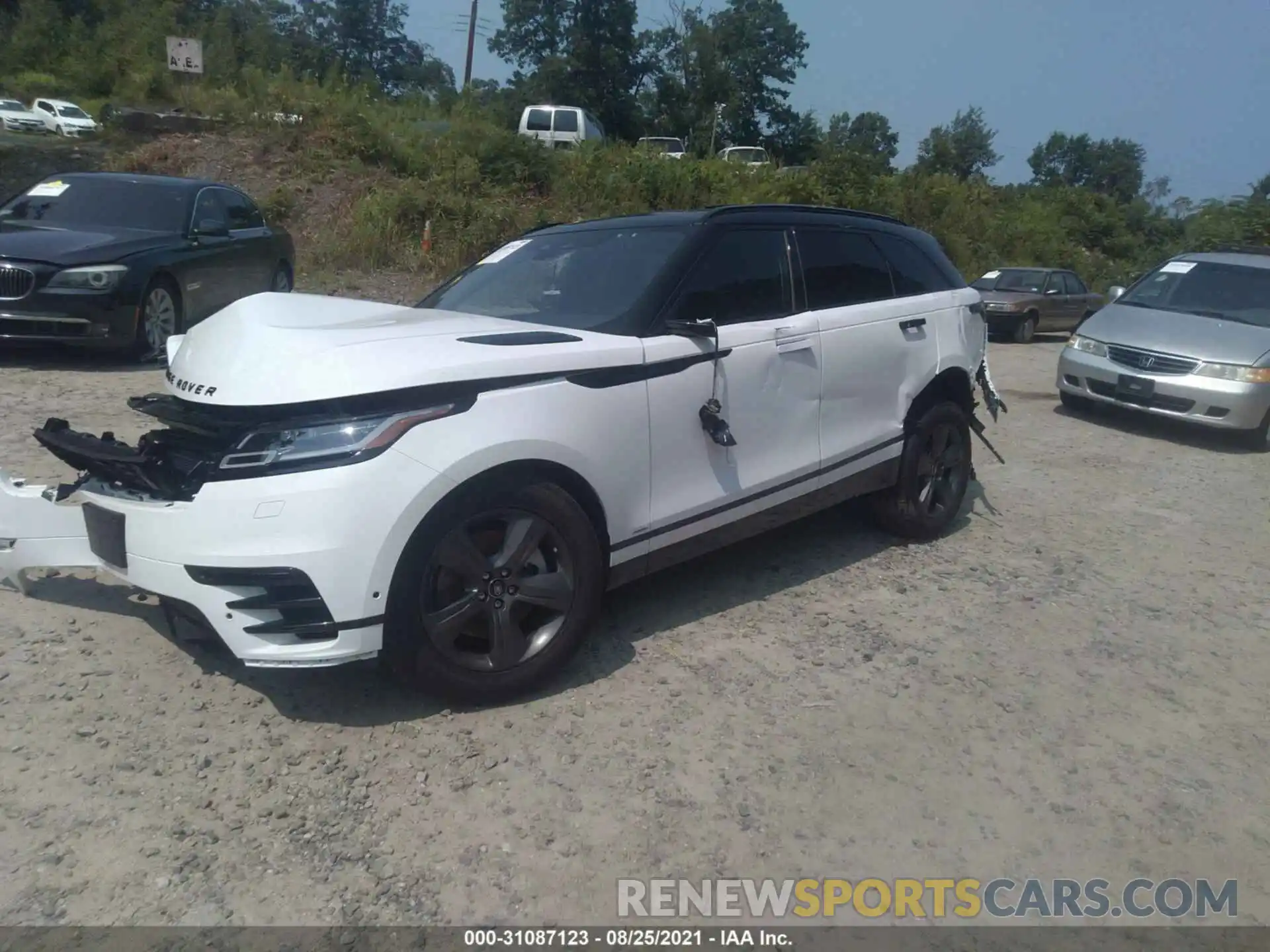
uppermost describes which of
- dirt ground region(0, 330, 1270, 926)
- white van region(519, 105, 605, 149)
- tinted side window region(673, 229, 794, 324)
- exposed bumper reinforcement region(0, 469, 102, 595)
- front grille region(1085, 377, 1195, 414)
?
white van region(519, 105, 605, 149)

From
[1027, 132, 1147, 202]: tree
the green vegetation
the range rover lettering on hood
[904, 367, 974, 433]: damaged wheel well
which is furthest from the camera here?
[1027, 132, 1147, 202]: tree

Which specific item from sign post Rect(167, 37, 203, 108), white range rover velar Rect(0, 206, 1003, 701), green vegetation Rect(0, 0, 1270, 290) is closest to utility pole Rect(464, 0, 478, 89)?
green vegetation Rect(0, 0, 1270, 290)

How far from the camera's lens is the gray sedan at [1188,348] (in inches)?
340

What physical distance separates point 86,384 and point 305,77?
56.0ft

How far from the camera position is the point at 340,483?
3.12 metres

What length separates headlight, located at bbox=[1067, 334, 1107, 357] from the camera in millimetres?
9578

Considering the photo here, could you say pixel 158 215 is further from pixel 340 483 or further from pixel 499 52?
pixel 499 52

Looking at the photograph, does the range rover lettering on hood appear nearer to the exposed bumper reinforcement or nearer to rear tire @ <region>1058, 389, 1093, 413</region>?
the exposed bumper reinforcement

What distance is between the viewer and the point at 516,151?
19.7 meters

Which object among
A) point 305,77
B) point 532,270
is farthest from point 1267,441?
point 305,77

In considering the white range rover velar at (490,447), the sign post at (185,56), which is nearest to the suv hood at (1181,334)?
the white range rover velar at (490,447)

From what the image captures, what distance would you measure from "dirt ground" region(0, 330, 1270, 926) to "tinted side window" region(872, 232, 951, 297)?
1.51 meters

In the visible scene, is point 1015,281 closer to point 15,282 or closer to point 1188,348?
point 1188,348

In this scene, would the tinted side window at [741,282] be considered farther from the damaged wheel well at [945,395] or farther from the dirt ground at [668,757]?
the dirt ground at [668,757]
